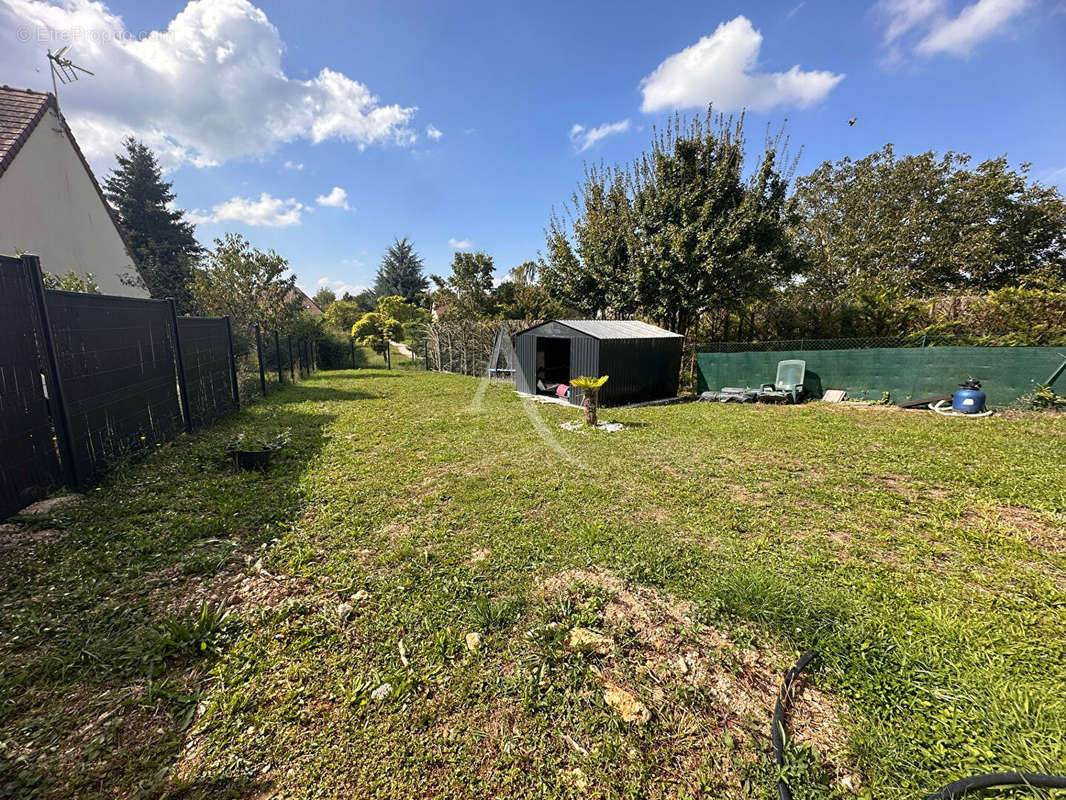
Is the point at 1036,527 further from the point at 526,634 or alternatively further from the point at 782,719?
the point at 526,634

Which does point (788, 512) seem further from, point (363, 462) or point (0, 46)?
point (0, 46)

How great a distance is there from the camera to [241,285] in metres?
12.7

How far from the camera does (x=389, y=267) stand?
101 ft

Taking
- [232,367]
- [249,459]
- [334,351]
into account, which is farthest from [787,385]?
[334,351]

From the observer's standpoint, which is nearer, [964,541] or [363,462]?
[964,541]

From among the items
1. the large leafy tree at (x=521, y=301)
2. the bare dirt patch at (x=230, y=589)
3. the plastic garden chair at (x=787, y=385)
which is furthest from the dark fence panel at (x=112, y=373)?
the large leafy tree at (x=521, y=301)

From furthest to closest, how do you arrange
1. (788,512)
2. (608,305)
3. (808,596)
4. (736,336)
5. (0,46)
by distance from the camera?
1. (608,305)
2. (736,336)
3. (0,46)
4. (788,512)
5. (808,596)

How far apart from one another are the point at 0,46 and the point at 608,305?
40.1 feet

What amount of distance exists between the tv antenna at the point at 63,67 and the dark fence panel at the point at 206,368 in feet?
19.2

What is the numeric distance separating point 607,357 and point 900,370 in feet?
19.4

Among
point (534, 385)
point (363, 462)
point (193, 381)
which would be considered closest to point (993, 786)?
point (363, 462)

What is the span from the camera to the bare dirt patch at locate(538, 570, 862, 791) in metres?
1.47

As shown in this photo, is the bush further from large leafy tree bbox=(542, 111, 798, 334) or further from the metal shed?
large leafy tree bbox=(542, 111, 798, 334)

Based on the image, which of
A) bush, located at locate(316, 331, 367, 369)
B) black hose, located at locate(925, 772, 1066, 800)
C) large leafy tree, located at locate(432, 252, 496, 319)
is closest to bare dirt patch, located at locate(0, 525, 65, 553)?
black hose, located at locate(925, 772, 1066, 800)
